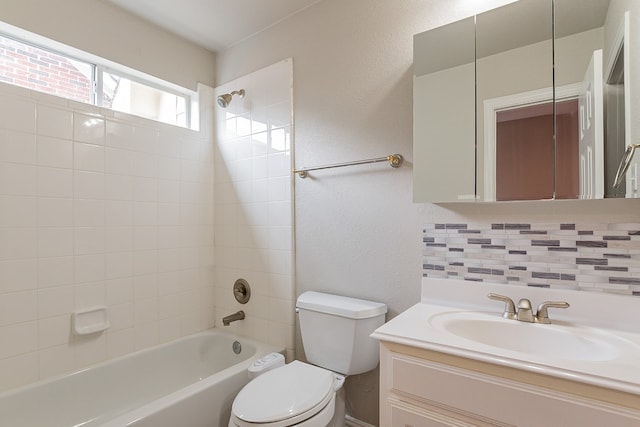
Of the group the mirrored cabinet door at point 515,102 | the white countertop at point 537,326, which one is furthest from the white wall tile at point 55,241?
the mirrored cabinet door at point 515,102

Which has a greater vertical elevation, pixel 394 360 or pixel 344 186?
Answer: pixel 344 186

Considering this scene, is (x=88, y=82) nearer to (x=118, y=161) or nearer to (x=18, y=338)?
(x=118, y=161)

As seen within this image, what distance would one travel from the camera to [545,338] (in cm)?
116

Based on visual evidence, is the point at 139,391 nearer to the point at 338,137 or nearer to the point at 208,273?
the point at 208,273

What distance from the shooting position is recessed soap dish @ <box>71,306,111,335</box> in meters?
1.78

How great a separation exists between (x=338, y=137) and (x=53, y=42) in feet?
5.05

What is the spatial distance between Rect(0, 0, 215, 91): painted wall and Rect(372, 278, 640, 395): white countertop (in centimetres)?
205

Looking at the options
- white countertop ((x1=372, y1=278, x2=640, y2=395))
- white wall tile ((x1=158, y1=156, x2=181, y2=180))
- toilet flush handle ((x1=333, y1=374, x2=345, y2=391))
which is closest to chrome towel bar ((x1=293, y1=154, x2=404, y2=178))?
white countertop ((x1=372, y1=278, x2=640, y2=395))

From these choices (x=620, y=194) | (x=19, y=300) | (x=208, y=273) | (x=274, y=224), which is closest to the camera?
(x=620, y=194)

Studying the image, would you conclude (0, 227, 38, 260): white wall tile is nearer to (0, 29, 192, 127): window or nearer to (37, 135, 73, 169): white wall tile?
(37, 135, 73, 169): white wall tile

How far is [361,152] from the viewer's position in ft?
5.75

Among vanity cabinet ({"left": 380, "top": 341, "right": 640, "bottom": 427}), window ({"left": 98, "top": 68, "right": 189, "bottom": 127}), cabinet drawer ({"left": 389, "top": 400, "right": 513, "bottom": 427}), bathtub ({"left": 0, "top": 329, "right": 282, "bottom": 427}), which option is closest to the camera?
vanity cabinet ({"left": 380, "top": 341, "right": 640, "bottom": 427})

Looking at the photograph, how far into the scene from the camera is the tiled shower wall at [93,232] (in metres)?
1.61

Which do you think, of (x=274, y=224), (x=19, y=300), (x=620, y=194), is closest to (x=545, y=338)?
(x=620, y=194)
